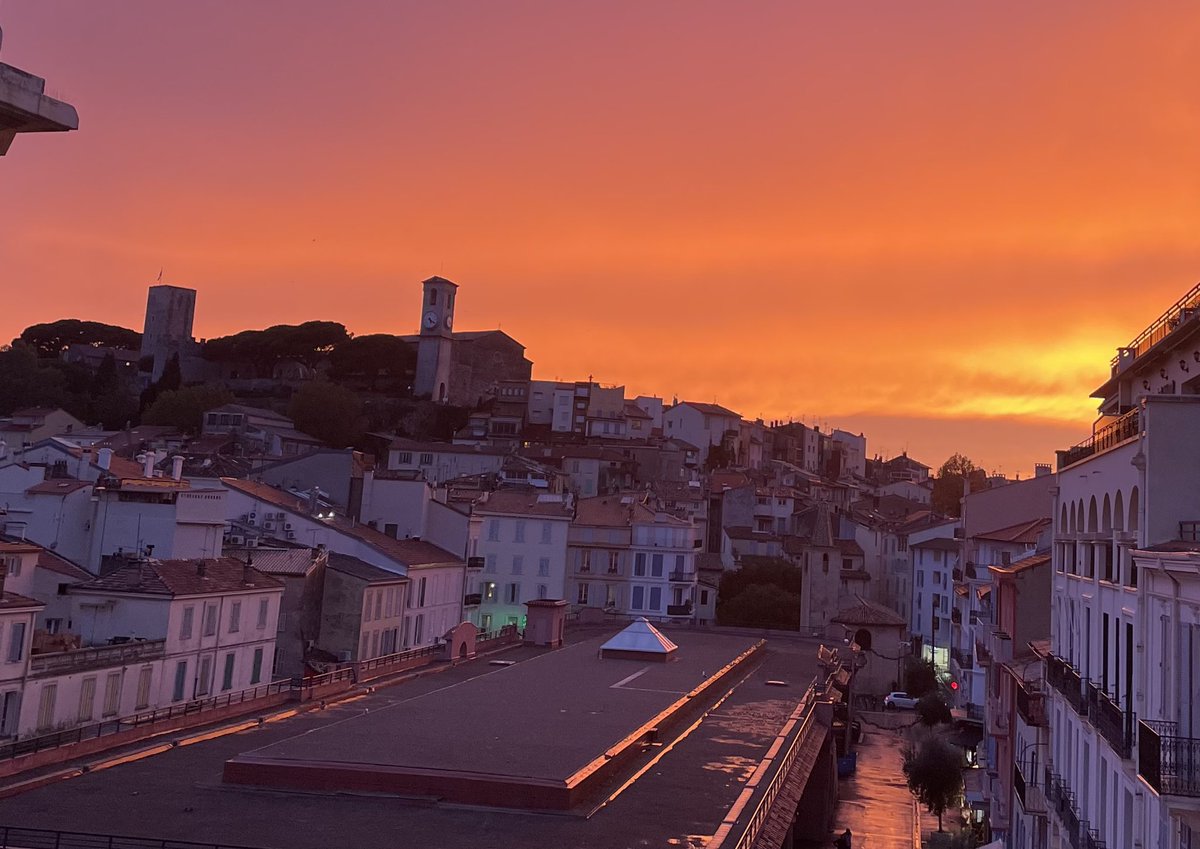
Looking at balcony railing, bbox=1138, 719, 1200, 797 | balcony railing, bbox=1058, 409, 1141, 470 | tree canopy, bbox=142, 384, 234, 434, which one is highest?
tree canopy, bbox=142, 384, 234, 434

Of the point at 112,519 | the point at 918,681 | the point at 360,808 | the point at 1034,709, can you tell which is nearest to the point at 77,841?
the point at 360,808

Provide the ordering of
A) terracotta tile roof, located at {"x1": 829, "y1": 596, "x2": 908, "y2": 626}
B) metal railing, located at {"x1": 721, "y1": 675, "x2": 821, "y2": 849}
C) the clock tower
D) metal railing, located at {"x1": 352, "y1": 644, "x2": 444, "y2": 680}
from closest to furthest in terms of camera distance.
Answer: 1. metal railing, located at {"x1": 721, "y1": 675, "x2": 821, "y2": 849}
2. metal railing, located at {"x1": 352, "y1": 644, "x2": 444, "y2": 680}
3. terracotta tile roof, located at {"x1": 829, "y1": 596, "x2": 908, "y2": 626}
4. the clock tower

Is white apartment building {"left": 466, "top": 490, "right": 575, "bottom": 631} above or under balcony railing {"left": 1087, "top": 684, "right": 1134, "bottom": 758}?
above

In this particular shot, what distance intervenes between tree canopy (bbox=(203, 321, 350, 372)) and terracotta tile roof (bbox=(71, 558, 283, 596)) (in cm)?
12171

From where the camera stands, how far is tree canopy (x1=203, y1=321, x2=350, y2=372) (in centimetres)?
16588

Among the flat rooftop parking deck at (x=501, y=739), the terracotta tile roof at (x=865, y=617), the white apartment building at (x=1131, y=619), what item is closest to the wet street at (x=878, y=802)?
the terracotta tile roof at (x=865, y=617)

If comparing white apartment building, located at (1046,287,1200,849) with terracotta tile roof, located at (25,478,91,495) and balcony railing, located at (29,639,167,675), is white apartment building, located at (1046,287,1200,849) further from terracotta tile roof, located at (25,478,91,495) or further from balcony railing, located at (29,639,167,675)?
terracotta tile roof, located at (25,478,91,495)

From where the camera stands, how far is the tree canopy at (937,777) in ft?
173

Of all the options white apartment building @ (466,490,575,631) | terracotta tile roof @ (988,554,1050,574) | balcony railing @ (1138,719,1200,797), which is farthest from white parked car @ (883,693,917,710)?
balcony railing @ (1138,719,1200,797)

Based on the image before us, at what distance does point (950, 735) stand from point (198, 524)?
3756cm

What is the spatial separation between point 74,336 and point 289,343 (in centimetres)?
4007

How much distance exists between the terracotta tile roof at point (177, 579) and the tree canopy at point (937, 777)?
28.1m

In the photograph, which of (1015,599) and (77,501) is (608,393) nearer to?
(77,501)

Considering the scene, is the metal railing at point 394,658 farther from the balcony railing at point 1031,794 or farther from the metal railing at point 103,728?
the balcony railing at point 1031,794
